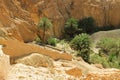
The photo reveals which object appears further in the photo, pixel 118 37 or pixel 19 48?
pixel 118 37

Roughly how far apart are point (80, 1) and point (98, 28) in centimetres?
639

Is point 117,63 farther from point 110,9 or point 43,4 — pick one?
point 110,9

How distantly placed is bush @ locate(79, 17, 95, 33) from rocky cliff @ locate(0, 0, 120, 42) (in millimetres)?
1612

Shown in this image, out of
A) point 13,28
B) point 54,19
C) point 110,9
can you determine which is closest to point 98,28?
point 110,9

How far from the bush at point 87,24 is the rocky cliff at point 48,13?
1.61 metres

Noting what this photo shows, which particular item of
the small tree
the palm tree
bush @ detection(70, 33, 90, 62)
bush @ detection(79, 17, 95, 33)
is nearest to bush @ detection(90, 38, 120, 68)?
bush @ detection(70, 33, 90, 62)

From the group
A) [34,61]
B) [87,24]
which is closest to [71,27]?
[87,24]

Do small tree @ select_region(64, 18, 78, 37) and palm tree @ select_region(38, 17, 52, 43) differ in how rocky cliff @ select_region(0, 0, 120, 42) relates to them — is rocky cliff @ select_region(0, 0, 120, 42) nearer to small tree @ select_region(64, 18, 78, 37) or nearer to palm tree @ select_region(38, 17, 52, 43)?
small tree @ select_region(64, 18, 78, 37)

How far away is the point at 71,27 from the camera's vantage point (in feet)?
204

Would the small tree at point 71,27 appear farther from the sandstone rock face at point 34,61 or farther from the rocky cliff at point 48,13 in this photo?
the sandstone rock face at point 34,61

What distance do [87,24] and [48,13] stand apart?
8.46 meters

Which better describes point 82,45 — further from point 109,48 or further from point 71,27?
point 71,27

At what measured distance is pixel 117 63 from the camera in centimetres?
4766

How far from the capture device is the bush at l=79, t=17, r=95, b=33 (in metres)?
64.7
